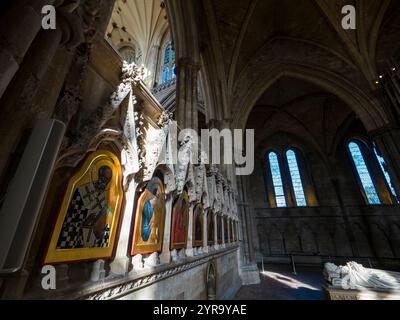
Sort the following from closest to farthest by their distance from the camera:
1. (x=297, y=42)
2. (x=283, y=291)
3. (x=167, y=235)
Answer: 1. (x=167, y=235)
2. (x=283, y=291)
3. (x=297, y=42)

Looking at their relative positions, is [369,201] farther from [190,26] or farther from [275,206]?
[190,26]

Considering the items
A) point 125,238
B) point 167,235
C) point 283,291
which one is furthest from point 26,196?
point 283,291

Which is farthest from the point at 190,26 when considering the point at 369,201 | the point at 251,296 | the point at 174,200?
the point at 369,201

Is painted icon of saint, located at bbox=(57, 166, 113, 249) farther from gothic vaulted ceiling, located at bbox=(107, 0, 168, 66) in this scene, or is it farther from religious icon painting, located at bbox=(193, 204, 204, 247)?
gothic vaulted ceiling, located at bbox=(107, 0, 168, 66)

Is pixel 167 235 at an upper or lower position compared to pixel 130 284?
upper

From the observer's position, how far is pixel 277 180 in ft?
53.9

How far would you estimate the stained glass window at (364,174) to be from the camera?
13.9 meters

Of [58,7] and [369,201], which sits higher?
[369,201]

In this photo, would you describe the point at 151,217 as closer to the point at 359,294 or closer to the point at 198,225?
the point at 198,225

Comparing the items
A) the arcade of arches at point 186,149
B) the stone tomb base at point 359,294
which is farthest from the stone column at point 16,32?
the stone tomb base at point 359,294

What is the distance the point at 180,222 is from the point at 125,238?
137 cm

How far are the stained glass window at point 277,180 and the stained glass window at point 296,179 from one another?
1011 millimetres

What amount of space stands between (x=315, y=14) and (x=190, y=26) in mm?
8633

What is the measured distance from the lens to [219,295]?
4.25 m
